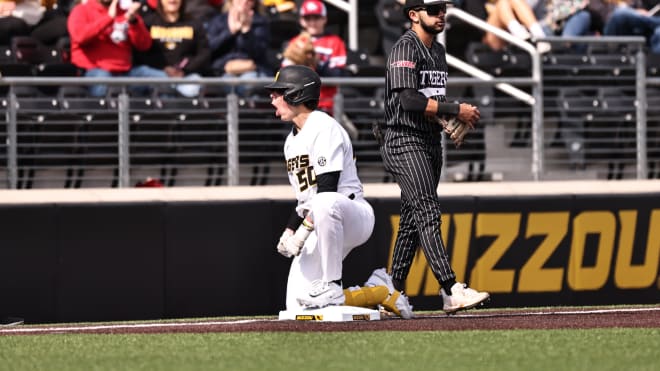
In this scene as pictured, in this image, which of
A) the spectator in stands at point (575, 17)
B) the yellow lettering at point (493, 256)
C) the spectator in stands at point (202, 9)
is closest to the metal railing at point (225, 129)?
the yellow lettering at point (493, 256)

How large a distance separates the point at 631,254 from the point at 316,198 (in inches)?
180

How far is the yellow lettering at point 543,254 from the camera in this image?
12.0 metres

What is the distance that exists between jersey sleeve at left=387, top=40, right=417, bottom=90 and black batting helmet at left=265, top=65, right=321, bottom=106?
491mm

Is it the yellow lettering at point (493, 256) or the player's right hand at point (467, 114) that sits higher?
the player's right hand at point (467, 114)

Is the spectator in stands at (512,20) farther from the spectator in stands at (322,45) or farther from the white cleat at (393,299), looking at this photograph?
the white cleat at (393,299)

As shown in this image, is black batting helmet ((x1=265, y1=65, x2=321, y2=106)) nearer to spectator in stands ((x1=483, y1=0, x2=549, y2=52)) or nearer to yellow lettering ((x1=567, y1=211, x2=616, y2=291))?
yellow lettering ((x1=567, y1=211, x2=616, y2=291))

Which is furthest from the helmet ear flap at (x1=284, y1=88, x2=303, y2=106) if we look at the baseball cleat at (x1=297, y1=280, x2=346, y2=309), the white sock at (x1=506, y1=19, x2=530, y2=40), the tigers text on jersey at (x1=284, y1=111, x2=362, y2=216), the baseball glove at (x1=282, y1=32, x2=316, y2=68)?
→ the white sock at (x1=506, y1=19, x2=530, y2=40)

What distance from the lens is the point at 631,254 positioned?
12289mm

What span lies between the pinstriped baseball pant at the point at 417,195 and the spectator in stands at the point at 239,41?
166 inches

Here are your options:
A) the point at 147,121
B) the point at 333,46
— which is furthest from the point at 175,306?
the point at 333,46

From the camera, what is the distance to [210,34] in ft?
44.4

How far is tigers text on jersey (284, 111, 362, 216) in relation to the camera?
28.4 feet

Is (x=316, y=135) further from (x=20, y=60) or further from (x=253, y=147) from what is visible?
(x=20, y=60)

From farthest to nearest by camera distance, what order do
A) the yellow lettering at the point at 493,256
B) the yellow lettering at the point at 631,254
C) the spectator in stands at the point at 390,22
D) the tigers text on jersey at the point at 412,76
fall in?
the spectator in stands at the point at 390,22 < the yellow lettering at the point at 631,254 < the yellow lettering at the point at 493,256 < the tigers text on jersey at the point at 412,76
